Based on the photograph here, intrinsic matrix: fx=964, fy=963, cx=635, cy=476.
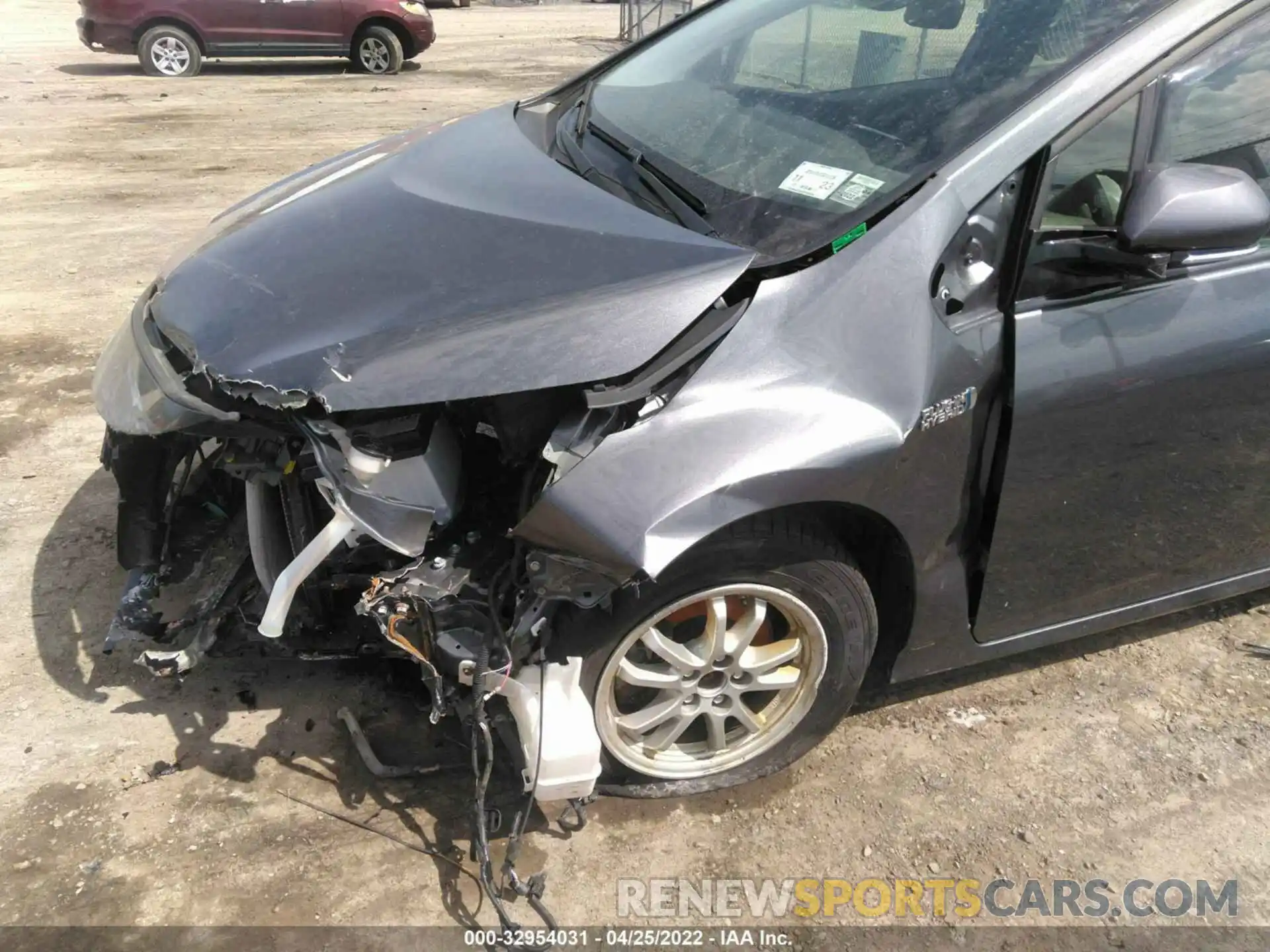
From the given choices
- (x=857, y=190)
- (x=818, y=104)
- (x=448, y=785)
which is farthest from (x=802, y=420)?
(x=448, y=785)

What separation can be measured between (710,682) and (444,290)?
3.66ft

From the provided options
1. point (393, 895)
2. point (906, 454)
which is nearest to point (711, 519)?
point (906, 454)

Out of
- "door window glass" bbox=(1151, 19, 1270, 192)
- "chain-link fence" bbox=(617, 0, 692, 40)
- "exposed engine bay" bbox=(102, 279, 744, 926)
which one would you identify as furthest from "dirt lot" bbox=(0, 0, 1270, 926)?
"chain-link fence" bbox=(617, 0, 692, 40)

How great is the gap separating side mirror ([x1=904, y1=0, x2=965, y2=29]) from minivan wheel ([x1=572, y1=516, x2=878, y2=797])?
140 centimetres

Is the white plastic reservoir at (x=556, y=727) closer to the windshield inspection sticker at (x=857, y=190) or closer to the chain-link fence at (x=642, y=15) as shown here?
the windshield inspection sticker at (x=857, y=190)

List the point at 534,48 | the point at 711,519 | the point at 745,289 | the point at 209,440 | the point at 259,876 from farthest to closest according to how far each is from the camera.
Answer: the point at 534,48, the point at 209,440, the point at 259,876, the point at 745,289, the point at 711,519

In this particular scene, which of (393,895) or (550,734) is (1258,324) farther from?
(393,895)

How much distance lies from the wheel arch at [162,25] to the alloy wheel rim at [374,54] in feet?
6.29

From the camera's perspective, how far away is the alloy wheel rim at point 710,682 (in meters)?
2.22

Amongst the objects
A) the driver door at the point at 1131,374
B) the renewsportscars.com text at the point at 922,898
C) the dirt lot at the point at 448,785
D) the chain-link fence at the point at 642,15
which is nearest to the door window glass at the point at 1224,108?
the driver door at the point at 1131,374

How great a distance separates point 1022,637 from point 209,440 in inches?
90.4

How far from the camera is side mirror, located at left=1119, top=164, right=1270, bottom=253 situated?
203 centimetres

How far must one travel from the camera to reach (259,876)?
7.27 feet

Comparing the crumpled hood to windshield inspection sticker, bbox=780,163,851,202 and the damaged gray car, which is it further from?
windshield inspection sticker, bbox=780,163,851,202
